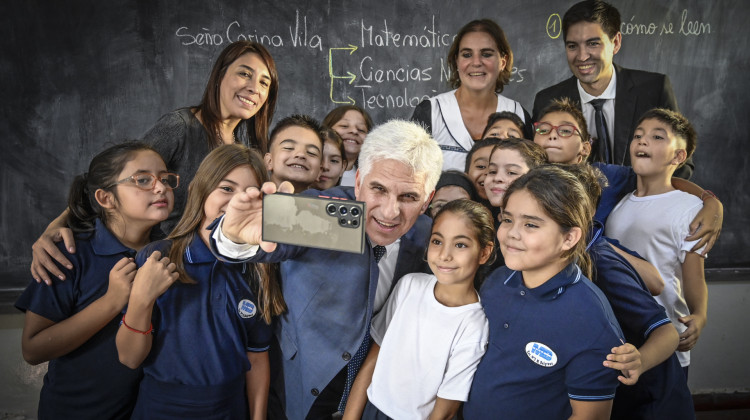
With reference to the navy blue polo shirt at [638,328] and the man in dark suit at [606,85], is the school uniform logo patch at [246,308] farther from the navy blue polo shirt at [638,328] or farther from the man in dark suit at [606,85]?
the man in dark suit at [606,85]

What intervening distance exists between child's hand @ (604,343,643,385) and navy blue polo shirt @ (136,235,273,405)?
109 cm

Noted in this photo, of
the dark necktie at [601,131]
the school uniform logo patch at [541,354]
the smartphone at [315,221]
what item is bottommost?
the school uniform logo patch at [541,354]

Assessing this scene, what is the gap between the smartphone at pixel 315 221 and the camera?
1.15 metres

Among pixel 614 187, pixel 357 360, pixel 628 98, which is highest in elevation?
pixel 628 98

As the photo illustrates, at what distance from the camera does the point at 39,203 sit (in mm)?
2951

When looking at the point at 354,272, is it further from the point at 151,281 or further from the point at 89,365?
the point at 89,365

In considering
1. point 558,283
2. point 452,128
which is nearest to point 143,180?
point 558,283

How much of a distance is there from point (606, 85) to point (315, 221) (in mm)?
2263

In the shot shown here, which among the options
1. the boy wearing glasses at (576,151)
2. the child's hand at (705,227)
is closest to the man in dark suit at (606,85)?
the boy wearing glasses at (576,151)

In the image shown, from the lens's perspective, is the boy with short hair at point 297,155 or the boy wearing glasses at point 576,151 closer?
the boy with short hair at point 297,155

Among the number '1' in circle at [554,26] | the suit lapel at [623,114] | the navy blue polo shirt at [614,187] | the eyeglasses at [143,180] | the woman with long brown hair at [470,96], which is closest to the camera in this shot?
the eyeglasses at [143,180]

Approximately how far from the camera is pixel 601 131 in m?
2.81

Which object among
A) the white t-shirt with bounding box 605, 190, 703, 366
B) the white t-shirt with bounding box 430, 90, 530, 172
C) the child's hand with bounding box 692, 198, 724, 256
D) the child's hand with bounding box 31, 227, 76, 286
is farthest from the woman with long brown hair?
the child's hand with bounding box 31, 227, 76, 286

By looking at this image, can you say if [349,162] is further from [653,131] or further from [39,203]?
[39,203]
